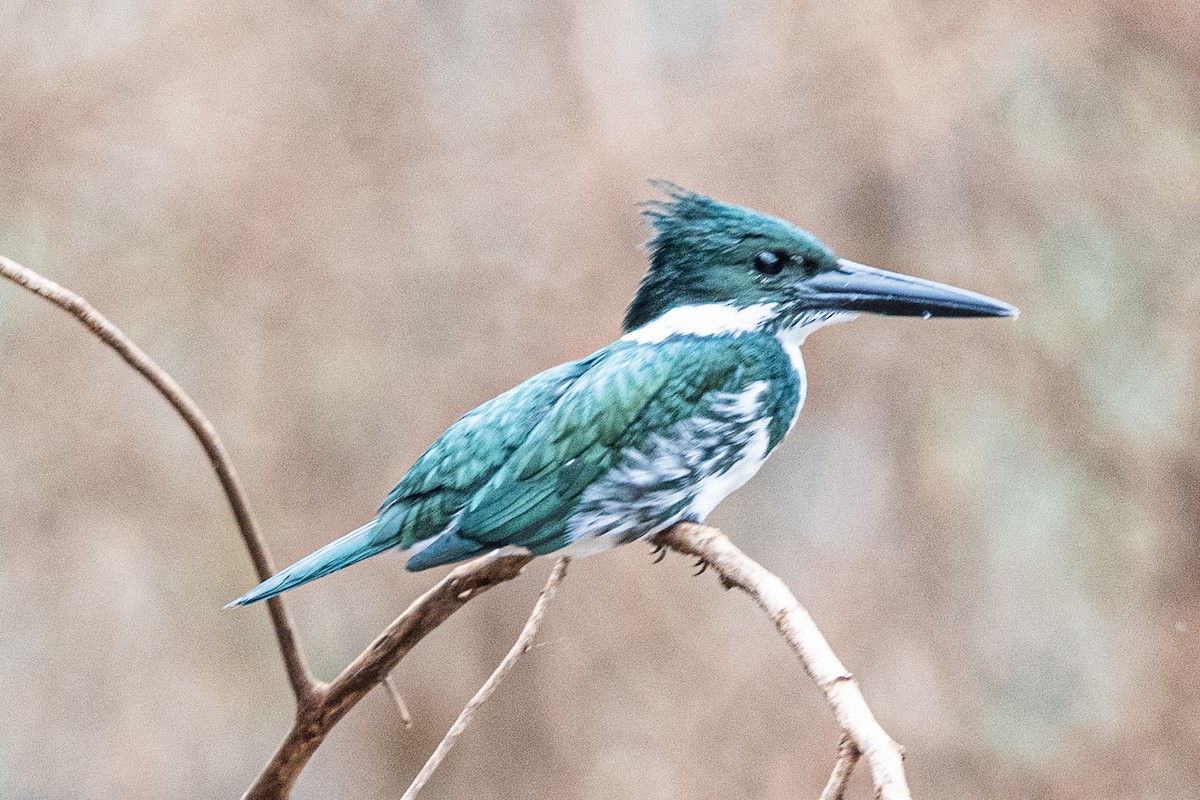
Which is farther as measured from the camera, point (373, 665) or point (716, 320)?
point (716, 320)

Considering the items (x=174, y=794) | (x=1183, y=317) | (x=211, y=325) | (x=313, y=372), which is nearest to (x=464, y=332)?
(x=313, y=372)

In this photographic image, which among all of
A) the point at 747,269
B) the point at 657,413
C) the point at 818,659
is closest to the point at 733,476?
the point at 657,413

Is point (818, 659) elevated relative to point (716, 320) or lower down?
lower down

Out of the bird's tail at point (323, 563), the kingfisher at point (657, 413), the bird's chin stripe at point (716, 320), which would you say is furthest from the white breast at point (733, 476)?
the bird's tail at point (323, 563)

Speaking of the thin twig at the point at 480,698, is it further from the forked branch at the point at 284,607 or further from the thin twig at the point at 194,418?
the thin twig at the point at 194,418

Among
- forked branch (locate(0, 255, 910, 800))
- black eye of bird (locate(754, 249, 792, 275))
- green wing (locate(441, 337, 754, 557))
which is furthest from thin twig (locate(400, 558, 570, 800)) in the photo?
black eye of bird (locate(754, 249, 792, 275))

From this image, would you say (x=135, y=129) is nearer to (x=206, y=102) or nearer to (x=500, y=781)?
(x=206, y=102)

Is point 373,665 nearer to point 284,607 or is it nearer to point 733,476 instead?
point 284,607

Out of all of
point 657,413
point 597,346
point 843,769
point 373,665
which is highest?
point 597,346
